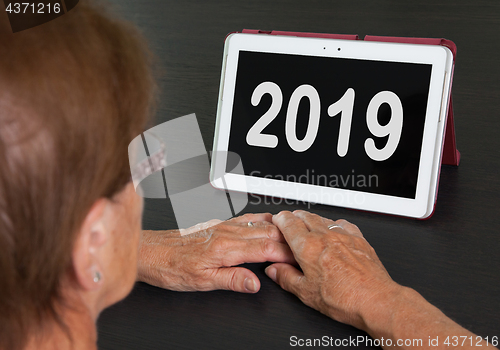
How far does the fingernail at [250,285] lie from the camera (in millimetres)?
736

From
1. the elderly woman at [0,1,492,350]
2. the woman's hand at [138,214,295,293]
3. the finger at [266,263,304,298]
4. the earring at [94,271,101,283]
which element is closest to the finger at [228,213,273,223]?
the woman's hand at [138,214,295,293]

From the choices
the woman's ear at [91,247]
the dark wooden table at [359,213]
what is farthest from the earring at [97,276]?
the dark wooden table at [359,213]

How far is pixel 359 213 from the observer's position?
3.04 feet

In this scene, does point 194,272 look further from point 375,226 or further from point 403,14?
point 403,14

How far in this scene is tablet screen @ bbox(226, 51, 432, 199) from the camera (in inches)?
35.1

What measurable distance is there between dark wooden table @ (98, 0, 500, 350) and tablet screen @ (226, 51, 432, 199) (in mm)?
84

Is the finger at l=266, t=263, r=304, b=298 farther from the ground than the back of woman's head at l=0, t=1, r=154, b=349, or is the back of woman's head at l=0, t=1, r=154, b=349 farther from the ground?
the back of woman's head at l=0, t=1, r=154, b=349

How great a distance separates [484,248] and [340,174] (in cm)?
30

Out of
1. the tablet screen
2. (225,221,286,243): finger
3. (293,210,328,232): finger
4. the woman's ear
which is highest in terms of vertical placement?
the tablet screen

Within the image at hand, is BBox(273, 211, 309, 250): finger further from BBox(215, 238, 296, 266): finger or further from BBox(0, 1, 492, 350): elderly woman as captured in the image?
BBox(0, 1, 492, 350): elderly woman

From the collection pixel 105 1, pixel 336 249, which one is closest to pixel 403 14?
pixel 336 249

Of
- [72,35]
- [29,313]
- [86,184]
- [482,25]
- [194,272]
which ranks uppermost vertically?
[482,25]

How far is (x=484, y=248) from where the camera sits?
2.69 ft

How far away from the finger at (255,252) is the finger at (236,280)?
1.1 inches
